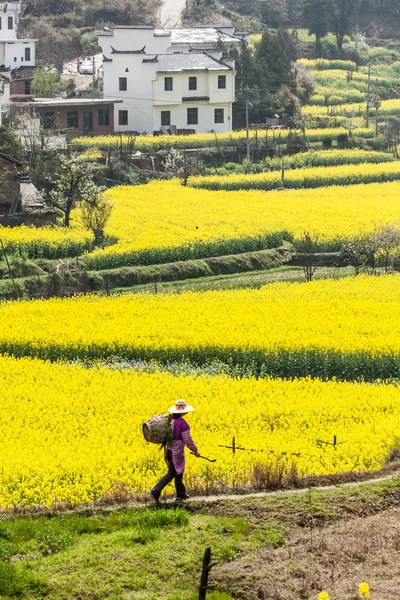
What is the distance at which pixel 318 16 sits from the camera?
112 m

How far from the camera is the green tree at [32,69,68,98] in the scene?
284ft

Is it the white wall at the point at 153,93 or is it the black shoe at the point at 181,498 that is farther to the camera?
the white wall at the point at 153,93

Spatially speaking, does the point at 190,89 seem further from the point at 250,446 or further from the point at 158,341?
the point at 250,446

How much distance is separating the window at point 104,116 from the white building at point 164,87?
1190 millimetres

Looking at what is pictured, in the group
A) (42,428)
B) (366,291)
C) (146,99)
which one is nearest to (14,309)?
(366,291)

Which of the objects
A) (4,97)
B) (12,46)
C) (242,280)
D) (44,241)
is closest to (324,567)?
(242,280)

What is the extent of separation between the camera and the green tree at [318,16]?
11138 centimetres

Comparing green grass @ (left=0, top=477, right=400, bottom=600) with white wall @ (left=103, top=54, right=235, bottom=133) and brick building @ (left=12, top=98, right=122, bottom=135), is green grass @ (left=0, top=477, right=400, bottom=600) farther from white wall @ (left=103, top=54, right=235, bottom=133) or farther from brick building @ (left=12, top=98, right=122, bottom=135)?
white wall @ (left=103, top=54, right=235, bottom=133)

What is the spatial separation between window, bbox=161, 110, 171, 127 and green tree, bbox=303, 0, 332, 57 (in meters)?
31.1

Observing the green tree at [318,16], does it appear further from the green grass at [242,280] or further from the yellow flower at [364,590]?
the yellow flower at [364,590]

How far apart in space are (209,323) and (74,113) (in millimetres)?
47887

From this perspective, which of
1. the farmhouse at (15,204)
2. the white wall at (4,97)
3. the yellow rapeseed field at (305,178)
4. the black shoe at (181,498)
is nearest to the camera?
the black shoe at (181,498)

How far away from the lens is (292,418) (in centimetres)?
2484

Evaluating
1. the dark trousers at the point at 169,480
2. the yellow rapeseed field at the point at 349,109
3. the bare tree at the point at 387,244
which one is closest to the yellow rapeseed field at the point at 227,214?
the bare tree at the point at 387,244
